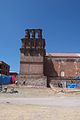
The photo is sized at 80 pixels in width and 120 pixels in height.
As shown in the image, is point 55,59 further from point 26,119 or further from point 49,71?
point 26,119

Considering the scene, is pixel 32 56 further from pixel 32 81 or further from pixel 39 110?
pixel 39 110

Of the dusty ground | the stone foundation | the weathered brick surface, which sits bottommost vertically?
the dusty ground

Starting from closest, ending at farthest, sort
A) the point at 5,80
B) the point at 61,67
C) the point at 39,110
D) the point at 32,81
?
the point at 39,110, the point at 32,81, the point at 5,80, the point at 61,67

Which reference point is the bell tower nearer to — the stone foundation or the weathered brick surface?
the stone foundation

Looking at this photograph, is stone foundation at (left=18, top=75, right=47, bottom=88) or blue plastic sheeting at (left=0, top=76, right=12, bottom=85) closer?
stone foundation at (left=18, top=75, right=47, bottom=88)

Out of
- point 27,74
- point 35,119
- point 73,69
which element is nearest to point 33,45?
point 27,74

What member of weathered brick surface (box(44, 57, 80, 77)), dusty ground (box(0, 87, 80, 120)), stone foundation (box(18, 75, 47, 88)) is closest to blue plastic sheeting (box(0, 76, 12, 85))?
stone foundation (box(18, 75, 47, 88))

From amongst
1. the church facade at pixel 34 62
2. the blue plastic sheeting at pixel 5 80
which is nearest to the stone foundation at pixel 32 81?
the church facade at pixel 34 62

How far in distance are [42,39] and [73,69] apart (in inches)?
558

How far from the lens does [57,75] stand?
2689 inches

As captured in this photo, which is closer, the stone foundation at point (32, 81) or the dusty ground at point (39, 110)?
the dusty ground at point (39, 110)

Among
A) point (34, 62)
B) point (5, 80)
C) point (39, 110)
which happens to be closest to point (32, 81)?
point (34, 62)

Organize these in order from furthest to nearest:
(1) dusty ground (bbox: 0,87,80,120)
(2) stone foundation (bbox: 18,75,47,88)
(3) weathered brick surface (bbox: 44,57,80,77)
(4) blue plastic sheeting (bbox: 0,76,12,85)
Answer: (3) weathered brick surface (bbox: 44,57,80,77), (4) blue plastic sheeting (bbox: 0,76,12,85), (2) stone foundation (bbox: 18,75,47,88), (1) dusty ground (bbox: 0,87,80,120)

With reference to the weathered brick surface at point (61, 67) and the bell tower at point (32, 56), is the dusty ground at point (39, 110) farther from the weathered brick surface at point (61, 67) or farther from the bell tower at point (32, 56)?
the weathered brick surface at point (61, 67)
